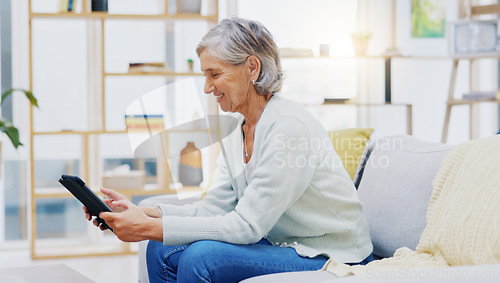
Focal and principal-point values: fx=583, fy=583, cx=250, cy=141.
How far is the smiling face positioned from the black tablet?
43cm

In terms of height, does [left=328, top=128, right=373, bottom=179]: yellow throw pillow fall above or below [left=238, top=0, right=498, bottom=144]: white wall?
below

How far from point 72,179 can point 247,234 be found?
1.49 ft

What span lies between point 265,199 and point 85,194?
46 cm

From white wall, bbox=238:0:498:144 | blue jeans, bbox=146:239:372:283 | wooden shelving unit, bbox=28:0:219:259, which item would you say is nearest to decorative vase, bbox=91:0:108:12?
wooden shelving unit, bbox=28:0:219:259

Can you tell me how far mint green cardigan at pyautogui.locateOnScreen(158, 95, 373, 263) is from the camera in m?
1.43

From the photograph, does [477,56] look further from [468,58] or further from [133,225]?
[133,225]

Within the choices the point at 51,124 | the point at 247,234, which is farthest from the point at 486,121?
the point at 247,234

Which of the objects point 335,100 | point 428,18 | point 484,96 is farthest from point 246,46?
point 428,18

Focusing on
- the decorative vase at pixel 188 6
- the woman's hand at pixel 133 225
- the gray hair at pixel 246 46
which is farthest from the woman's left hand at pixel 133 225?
the decorative vase at pixel 188 6

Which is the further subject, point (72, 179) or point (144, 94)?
point (144, 94)

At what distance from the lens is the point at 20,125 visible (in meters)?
3.91

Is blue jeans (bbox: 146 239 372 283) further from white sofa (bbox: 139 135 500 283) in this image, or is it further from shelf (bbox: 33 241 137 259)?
shelf (bbox: 33 241 137 259)

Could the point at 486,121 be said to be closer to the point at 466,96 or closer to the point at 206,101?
the point at 466,96

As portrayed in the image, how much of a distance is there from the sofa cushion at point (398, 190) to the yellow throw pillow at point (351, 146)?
0.16 meters
